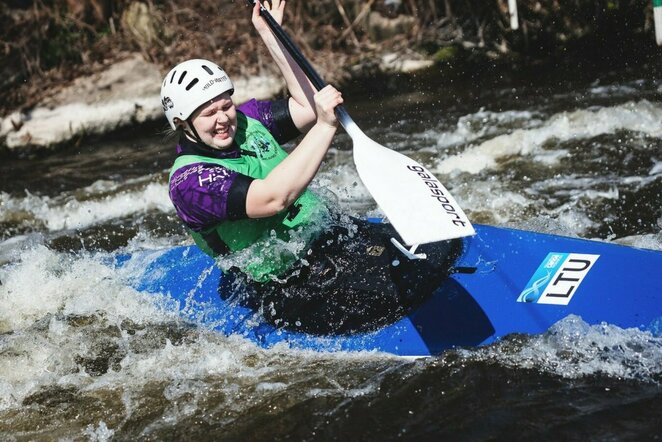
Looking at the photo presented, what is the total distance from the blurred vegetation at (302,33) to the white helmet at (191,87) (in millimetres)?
6454

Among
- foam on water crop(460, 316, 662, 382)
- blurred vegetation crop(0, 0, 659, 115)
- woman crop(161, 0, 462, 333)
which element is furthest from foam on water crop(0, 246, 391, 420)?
blurred vegetation crop(0, 0, 659, 115)

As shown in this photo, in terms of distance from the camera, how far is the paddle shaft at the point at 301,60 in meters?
3.64

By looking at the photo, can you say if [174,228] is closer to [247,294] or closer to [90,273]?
[90,273]

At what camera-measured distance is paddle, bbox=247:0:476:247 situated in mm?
3203

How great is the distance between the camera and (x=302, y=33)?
10547mm

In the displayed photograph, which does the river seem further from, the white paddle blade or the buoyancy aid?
the white paddle blade

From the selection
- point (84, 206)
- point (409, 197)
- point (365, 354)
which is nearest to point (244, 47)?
point (84, 206)

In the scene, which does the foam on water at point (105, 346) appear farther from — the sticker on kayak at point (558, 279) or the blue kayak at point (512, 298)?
the sticker on kayak at point (558, 279)

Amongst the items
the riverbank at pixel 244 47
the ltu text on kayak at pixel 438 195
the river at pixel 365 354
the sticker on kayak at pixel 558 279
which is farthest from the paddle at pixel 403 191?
the riverbank at pixel 244 47

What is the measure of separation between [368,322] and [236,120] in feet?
3.53

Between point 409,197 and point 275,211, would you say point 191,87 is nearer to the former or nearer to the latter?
point 275,211

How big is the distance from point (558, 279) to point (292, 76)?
155cm

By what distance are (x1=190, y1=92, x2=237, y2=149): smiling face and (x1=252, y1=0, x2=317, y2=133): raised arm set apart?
20.0 inches

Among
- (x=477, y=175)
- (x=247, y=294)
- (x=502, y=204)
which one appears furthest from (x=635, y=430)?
(x=477, y=175)
